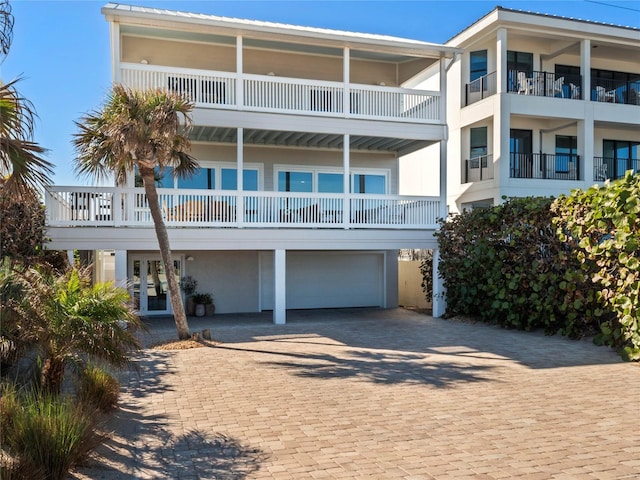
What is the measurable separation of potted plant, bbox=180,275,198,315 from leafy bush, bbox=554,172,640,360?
1113 cm

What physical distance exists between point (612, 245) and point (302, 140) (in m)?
9.93

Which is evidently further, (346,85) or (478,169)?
(478,169)

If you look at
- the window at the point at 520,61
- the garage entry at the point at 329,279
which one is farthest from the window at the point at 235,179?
the window at the point at 520,61

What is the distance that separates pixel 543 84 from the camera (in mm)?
20172

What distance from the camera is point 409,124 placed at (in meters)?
16.1

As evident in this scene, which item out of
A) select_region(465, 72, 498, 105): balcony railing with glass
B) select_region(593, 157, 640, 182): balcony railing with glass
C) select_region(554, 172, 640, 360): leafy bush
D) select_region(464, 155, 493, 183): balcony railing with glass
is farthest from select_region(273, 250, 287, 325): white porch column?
select_region(593, 157, 640, 182): balcony railing with glass

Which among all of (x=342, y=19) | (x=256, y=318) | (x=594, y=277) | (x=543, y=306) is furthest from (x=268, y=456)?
(x=342, y=19)

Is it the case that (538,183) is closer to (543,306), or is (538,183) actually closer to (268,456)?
(543,306)

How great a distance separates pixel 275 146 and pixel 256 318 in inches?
224

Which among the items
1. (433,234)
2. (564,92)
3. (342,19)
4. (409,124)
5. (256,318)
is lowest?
(256,318)

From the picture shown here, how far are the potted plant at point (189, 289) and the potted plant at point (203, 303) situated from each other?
130mm

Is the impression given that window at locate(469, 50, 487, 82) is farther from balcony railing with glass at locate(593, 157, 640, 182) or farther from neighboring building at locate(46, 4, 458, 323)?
balcony railing with glass at locate(593, 157, 640, 182)

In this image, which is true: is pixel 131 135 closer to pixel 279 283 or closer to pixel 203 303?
pixel 279 283

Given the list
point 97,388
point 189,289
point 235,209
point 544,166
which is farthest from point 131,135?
point 544,166
